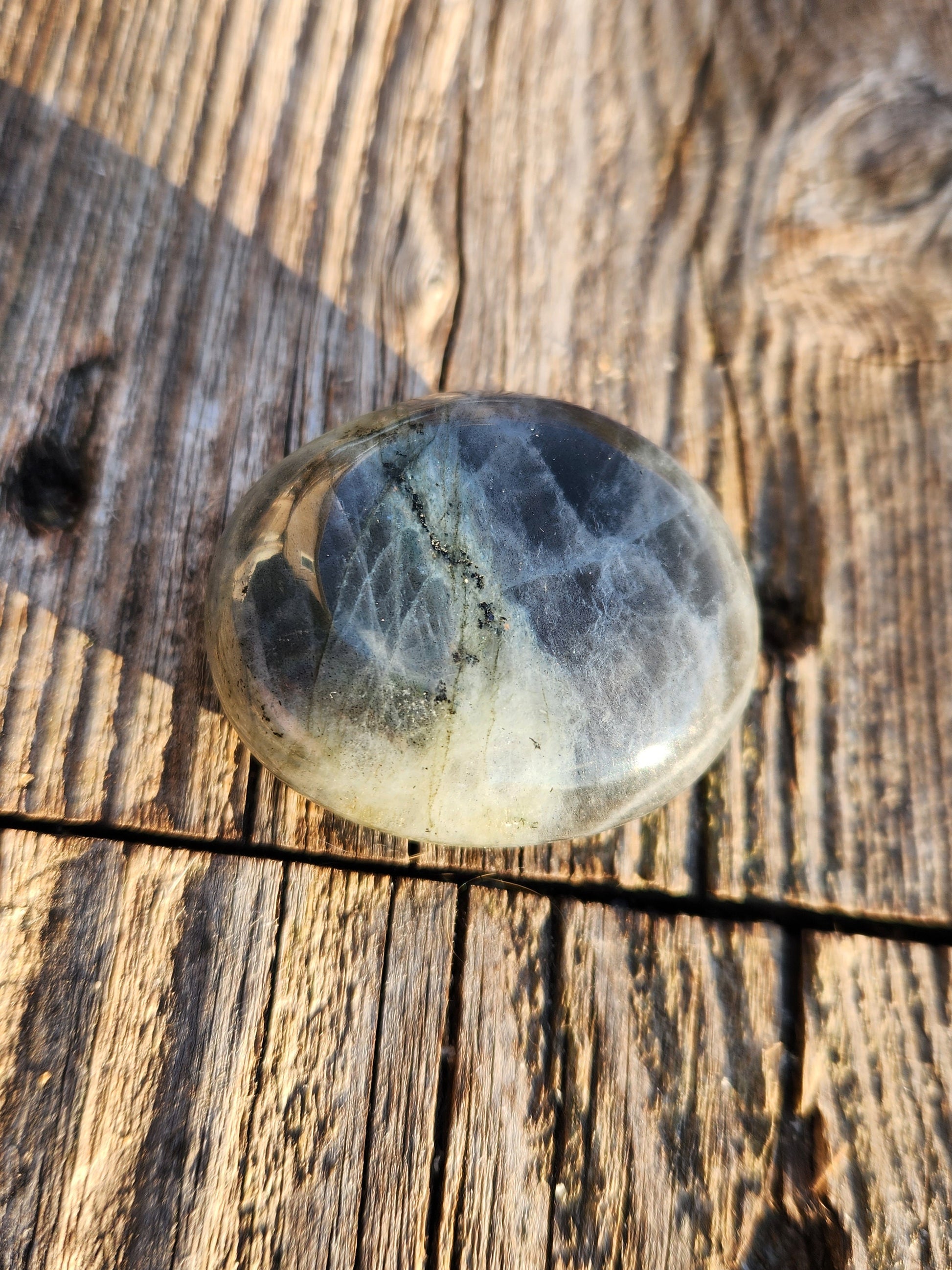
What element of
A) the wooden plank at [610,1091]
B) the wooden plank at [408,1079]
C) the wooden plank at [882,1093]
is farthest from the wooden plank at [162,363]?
the wooden plank at [882,1093]

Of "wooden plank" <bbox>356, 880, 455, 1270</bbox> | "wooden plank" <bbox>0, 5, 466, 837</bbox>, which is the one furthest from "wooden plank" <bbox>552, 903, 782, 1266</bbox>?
"wooden plank" <bbox>0, 5, 466, 837</bbox>

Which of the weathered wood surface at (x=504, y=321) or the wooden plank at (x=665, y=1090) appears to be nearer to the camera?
the wooden plank at (x=665, y=1090)

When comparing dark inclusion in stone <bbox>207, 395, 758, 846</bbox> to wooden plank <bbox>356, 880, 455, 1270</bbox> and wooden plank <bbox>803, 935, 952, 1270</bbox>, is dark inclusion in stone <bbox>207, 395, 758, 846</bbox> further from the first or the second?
wooden plank <bbox>803, 935, 952, 1270</bbox>

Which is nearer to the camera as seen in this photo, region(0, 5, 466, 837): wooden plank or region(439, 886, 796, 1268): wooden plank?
region(439, 886, 796, 1268): wooden plank

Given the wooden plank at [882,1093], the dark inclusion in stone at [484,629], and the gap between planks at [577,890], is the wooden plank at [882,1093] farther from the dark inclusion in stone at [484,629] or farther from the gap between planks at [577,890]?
the dark inclusion in stone at [484,629]

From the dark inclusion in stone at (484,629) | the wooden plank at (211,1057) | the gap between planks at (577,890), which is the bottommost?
the wooden plank at (211,1057)

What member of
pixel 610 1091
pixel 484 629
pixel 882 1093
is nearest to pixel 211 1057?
pixel 610 1091

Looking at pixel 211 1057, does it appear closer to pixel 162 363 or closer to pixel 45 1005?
pixel 45 1005
